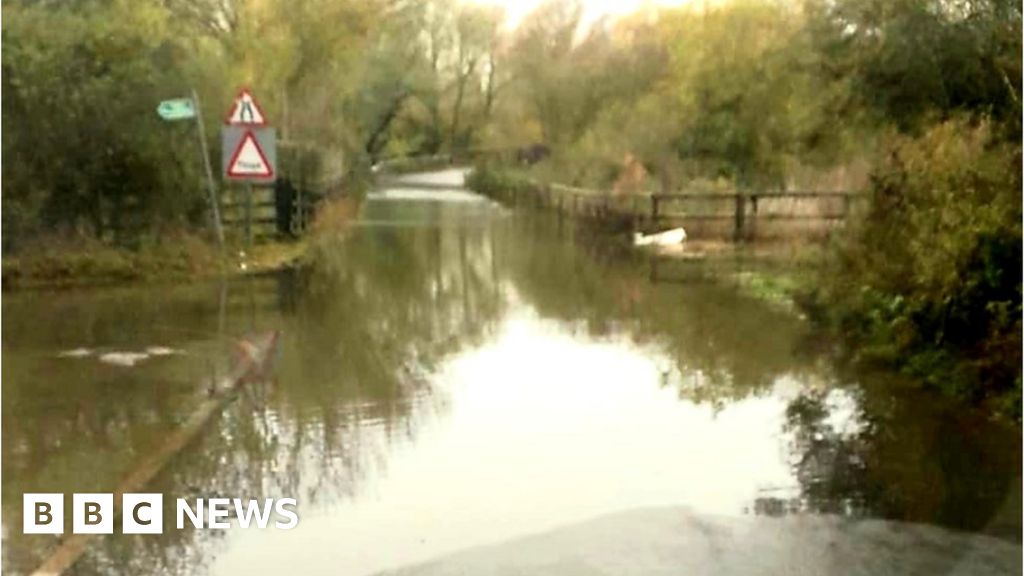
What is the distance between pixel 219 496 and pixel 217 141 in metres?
10.5

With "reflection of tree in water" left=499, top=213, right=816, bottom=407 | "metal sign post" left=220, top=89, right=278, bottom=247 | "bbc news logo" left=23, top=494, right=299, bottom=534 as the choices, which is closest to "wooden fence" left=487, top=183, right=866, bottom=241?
"reflection of tree in water" left=499, top=213, right=816, bottom=407

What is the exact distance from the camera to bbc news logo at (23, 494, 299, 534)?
6.15 meters

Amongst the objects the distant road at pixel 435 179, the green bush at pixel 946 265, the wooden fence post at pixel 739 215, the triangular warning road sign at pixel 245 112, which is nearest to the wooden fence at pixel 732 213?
the wooden fence post at pixel 739 215

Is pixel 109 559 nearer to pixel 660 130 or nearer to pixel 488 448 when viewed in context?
pixel 488 448

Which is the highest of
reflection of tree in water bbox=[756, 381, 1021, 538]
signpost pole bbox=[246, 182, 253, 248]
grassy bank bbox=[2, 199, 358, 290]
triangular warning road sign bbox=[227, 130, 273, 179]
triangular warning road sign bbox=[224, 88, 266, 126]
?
triangular warning road sign bbox=[224, 88, 266, 126]

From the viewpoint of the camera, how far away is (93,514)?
625cm

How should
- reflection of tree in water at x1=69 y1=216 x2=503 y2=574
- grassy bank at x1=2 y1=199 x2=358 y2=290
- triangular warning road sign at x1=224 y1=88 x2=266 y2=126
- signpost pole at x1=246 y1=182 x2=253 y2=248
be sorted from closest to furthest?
reflection of tree in water at x1=69 y1=216 x2=503 y2=574, triangular warning road sign at x1=224 y1=88 x2=266 y2=126, grassy bank at x1=2 y1=199 x2=358 y2=290, signpost pole at x1=246 y1=182 x2=253 y2=248

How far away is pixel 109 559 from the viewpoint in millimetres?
5738

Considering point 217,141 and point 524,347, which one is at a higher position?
point 217,141

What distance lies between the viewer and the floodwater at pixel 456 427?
6312 mm

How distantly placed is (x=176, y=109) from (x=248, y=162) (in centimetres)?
125

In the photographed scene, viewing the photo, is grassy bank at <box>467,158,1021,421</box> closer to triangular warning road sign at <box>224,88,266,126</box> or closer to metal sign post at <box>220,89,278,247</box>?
triangular warning road sign at <box>224,88,266,126</box>

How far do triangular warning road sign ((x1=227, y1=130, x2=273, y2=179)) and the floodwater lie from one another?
1.66m

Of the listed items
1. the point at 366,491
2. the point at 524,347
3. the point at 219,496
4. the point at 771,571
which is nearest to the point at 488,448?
the point at 366,491
